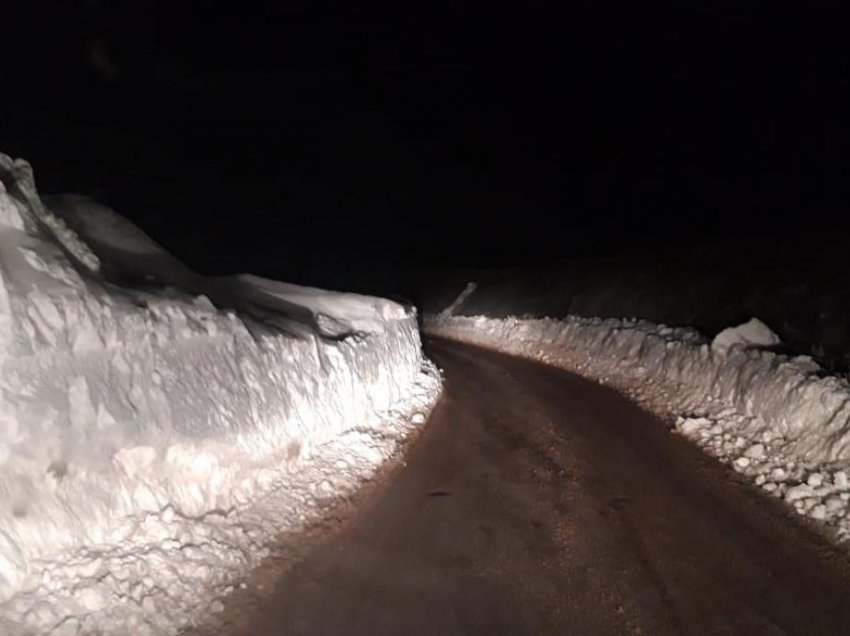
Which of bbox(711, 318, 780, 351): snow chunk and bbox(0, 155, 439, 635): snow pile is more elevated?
bbox(711, 318, 780, 351): snow chunk

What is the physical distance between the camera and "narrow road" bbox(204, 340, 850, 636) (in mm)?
5785

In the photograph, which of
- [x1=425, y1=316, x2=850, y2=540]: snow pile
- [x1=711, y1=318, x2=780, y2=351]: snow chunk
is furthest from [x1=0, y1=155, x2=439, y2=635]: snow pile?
[x1=711, y1=318, x2=780, y2=351]: snow chunk

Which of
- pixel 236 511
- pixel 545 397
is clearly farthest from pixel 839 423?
pixel 236 511

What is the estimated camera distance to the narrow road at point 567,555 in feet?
19.0

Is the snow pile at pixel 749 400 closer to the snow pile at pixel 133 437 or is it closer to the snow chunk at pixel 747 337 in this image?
the snow chunk at pixel 747 337

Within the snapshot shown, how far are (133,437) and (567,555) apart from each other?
4.74 m

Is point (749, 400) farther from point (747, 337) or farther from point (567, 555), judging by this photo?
point (567, 555)

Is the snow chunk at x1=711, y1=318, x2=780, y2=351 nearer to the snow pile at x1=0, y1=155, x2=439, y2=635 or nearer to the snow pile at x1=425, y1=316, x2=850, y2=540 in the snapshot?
the snow pile at x1=425, y1=316, x2=850, y2=540

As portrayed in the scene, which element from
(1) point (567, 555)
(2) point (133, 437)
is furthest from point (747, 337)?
(2) point (133, 437)

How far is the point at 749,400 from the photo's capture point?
11094 millimetres

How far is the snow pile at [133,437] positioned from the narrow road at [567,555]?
2.99 feet

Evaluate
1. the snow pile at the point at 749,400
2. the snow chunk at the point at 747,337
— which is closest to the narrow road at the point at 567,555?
the snow pile at the point at 749,400

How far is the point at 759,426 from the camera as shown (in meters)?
10.4

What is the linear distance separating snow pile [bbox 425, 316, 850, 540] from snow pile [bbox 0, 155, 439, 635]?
565 centimetres
